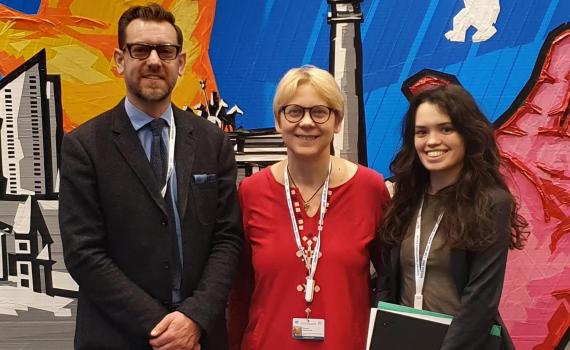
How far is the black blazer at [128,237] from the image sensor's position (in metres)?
1.76

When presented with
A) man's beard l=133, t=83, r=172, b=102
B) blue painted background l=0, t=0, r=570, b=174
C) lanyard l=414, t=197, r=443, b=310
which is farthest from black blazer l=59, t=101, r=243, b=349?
blue painted background l=0, t=0, r=570, b=174

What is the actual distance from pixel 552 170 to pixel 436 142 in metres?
1.09

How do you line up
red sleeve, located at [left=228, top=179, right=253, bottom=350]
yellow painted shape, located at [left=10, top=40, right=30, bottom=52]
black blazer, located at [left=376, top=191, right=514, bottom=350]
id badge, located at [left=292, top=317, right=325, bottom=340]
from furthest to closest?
yellow painted shape, located at [left=10, top=40, right=30, bottom=52] < red sleeve, located at [left=228, top=179, right=253, bottom=350] < id badge, located at [left=292, top=317, right=325, bottom=340] < black blazer, located at [left=376, top=191, right=514, bottom=350]

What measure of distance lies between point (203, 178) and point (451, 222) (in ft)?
2.62

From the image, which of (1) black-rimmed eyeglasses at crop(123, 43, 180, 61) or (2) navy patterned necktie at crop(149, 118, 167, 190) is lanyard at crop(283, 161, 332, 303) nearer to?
(2) navy patterned necktie at crop(149, 118, 167, 190)

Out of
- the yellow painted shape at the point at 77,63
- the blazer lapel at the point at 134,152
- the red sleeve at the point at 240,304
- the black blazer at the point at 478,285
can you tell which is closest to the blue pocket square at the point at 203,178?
the blazer lapel at the point at 134,152

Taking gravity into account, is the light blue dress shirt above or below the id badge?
above

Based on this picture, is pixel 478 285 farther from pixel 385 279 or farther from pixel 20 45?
pixel 20 45

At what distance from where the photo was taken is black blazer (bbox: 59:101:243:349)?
1.76 metres

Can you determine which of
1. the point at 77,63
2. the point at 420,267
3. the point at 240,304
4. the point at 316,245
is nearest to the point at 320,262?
the point at 316,245

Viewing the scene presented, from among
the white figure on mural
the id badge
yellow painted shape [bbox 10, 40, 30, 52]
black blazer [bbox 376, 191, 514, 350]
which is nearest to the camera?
black blazer [bbox 376, 191, 514, 350]

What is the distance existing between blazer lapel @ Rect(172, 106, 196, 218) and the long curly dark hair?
2.21ft

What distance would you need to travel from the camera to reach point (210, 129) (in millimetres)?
1985

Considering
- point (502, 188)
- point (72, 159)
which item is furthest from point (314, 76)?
point (72, 159)
